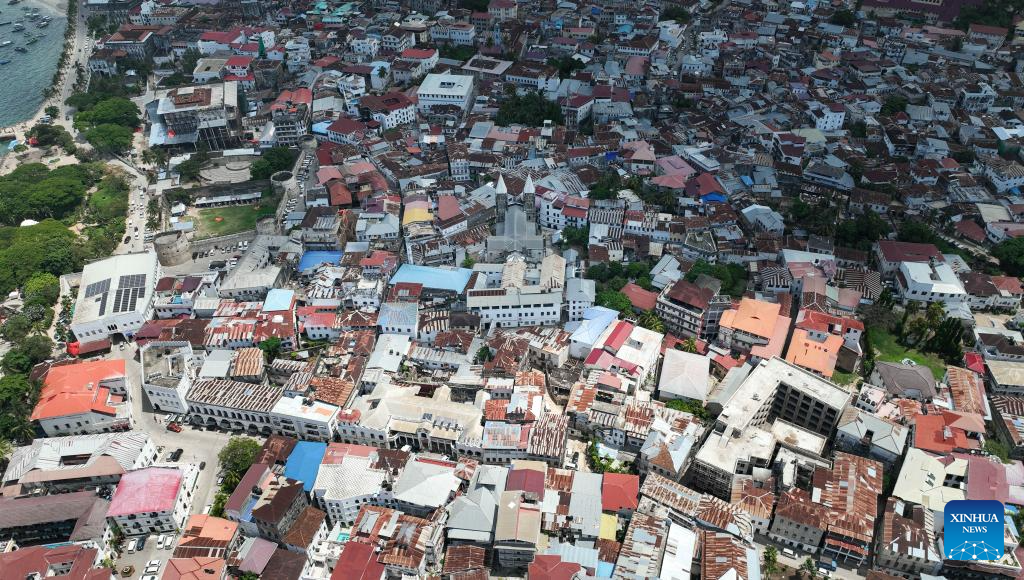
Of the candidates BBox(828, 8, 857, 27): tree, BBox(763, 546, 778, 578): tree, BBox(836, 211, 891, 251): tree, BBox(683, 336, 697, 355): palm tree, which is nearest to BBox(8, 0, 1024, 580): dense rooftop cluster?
BBox(836, 211, 891, 251): tree

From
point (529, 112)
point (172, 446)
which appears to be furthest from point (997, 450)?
point (529, 112)

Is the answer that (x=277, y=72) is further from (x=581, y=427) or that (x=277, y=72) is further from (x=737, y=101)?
(x=581, y=427)

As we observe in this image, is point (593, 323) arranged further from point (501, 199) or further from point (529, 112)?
point (529, 112)

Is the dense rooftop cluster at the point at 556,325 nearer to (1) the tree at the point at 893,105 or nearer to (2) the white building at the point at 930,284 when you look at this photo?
(2) the white building at the point at 930,284

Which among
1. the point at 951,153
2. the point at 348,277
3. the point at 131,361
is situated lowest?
the point at 131,361

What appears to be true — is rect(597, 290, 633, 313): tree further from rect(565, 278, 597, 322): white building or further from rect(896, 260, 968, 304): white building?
rect(896, 260, 968, 304): white building

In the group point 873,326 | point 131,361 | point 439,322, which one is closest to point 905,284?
point 873,326
